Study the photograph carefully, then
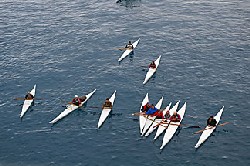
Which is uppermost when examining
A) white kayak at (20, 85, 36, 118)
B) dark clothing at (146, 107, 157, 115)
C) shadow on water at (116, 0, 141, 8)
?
shadow on water at (116, 0, 141, 8)

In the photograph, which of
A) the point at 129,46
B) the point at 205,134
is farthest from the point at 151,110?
the point at 129,46

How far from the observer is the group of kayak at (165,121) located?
2579 inches

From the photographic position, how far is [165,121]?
68500mm

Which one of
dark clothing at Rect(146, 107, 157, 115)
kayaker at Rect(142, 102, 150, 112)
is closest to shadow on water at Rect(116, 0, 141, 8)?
kayaker at Rect(142, 102, 150, 112)

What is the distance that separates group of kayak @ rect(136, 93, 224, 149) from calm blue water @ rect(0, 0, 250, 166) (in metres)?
1.23

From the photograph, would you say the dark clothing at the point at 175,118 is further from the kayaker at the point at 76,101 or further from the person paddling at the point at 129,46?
the person paddling at the point at 129,46

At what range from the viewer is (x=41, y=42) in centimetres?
10100

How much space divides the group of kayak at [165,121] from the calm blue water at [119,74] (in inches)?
48.3

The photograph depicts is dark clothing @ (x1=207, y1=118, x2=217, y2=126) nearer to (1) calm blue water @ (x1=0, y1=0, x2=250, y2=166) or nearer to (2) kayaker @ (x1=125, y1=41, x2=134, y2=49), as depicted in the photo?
(1) calm blue water @ (x1=0, y1=0, x2=250, y2=166)

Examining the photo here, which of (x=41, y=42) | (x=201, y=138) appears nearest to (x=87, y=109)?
(x=201, y=138)

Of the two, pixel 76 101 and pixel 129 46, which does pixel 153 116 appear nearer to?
pixel 76 101

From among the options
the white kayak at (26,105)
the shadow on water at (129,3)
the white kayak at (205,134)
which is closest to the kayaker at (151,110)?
the white kayak at (205,134)

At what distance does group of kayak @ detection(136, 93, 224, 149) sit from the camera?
215ft

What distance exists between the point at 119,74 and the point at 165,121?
21.4 metres
